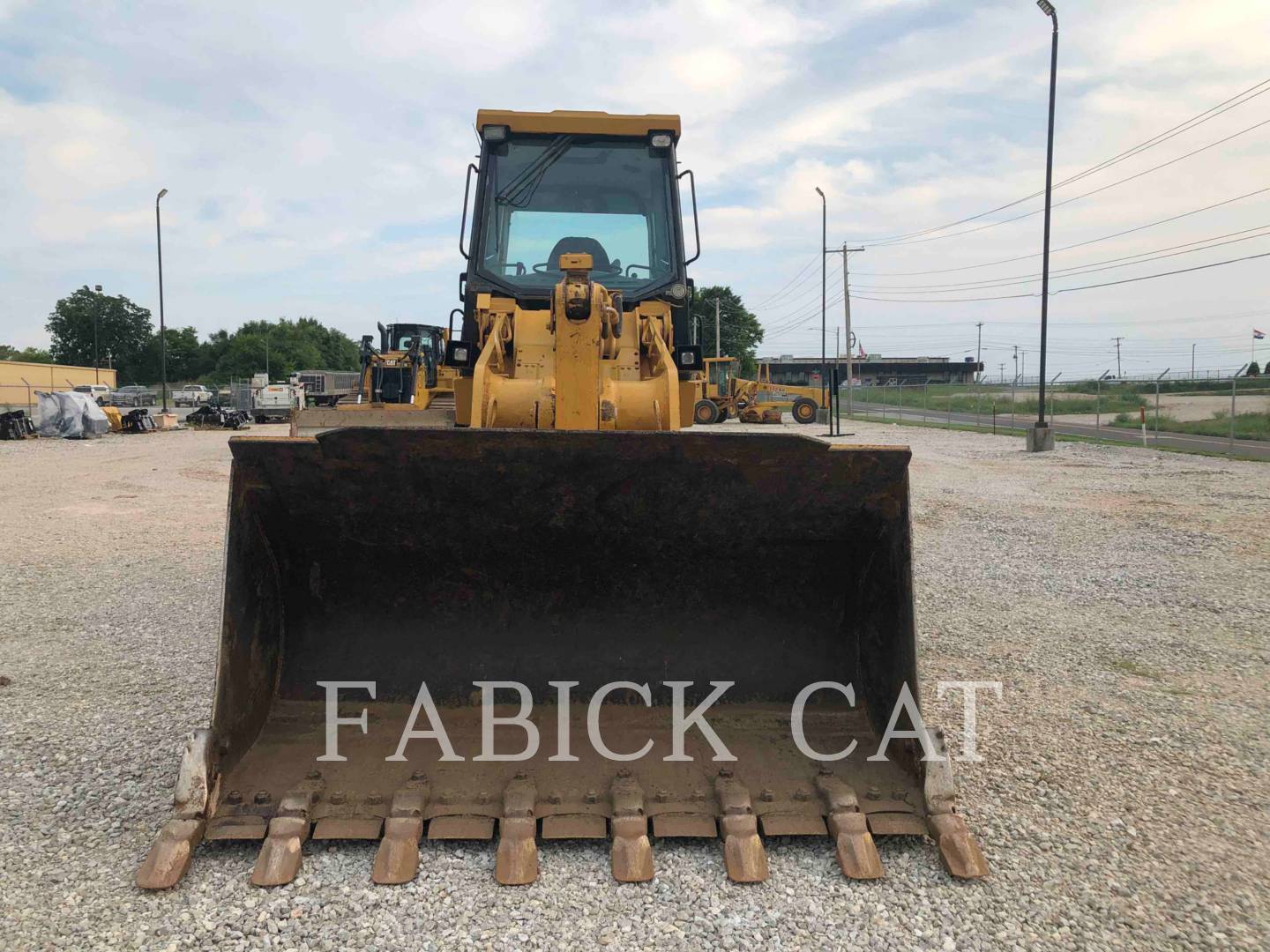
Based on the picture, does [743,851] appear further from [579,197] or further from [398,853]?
[579,197]

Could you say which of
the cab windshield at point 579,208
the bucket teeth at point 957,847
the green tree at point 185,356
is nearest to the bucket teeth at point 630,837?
the bucket teeth at point 957,847

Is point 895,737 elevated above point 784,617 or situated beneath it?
situated beneath

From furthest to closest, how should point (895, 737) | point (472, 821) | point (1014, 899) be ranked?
point (895, 737) < point (472, 821) < point (1014, 899)

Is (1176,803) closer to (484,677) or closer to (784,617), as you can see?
(784,617)

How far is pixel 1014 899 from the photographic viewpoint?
261cm

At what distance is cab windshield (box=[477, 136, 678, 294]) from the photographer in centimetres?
564

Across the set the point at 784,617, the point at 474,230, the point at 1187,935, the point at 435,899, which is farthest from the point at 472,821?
the point at 474,230

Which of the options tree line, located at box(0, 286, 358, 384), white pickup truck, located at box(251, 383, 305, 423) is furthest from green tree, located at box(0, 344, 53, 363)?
white pickup truck, located at box(251, 383, 305, 423)

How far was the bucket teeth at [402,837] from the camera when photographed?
266 centimetres

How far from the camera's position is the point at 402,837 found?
2.74 meters

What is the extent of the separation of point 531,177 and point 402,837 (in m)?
4.22

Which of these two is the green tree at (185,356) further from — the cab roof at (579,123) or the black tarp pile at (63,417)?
the cab roof at (579,123)

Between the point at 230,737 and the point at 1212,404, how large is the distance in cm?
3023

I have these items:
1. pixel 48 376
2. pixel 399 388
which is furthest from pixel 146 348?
pixel 399 388
